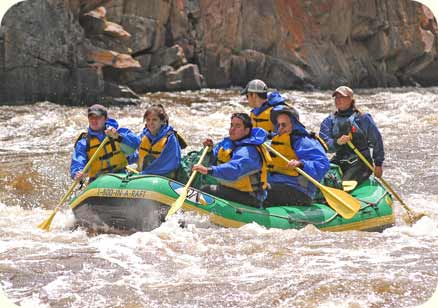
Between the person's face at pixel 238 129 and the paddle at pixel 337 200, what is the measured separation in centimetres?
29

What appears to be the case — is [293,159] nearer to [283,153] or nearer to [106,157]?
[283,153]

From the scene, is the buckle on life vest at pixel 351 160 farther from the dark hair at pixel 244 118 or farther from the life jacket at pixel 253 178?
the dark hair at pixel 244 118

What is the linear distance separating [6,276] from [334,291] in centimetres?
218

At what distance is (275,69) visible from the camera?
23703 mm

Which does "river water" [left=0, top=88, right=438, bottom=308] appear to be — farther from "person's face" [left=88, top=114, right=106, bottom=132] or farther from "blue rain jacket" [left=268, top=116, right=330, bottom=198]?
"person's face" [left=88, top=114, right=106, bottom=132]

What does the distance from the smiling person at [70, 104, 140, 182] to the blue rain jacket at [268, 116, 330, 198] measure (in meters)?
1.34

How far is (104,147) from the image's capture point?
6.93 metres

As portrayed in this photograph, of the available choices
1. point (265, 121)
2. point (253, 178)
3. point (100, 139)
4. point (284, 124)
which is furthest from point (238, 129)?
point (100, 139)

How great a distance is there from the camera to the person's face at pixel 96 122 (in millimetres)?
6988

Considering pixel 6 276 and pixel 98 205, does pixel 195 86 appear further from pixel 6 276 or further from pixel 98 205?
pixel 6 276

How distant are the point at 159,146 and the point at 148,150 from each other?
0.12 meters

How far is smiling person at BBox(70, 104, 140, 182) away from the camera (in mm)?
6910

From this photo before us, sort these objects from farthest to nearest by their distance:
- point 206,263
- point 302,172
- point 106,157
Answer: point 106,157
point 302,172
point 206,263

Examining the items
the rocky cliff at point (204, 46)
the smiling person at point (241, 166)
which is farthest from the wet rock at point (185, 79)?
the smiling person at point (241, 166)
